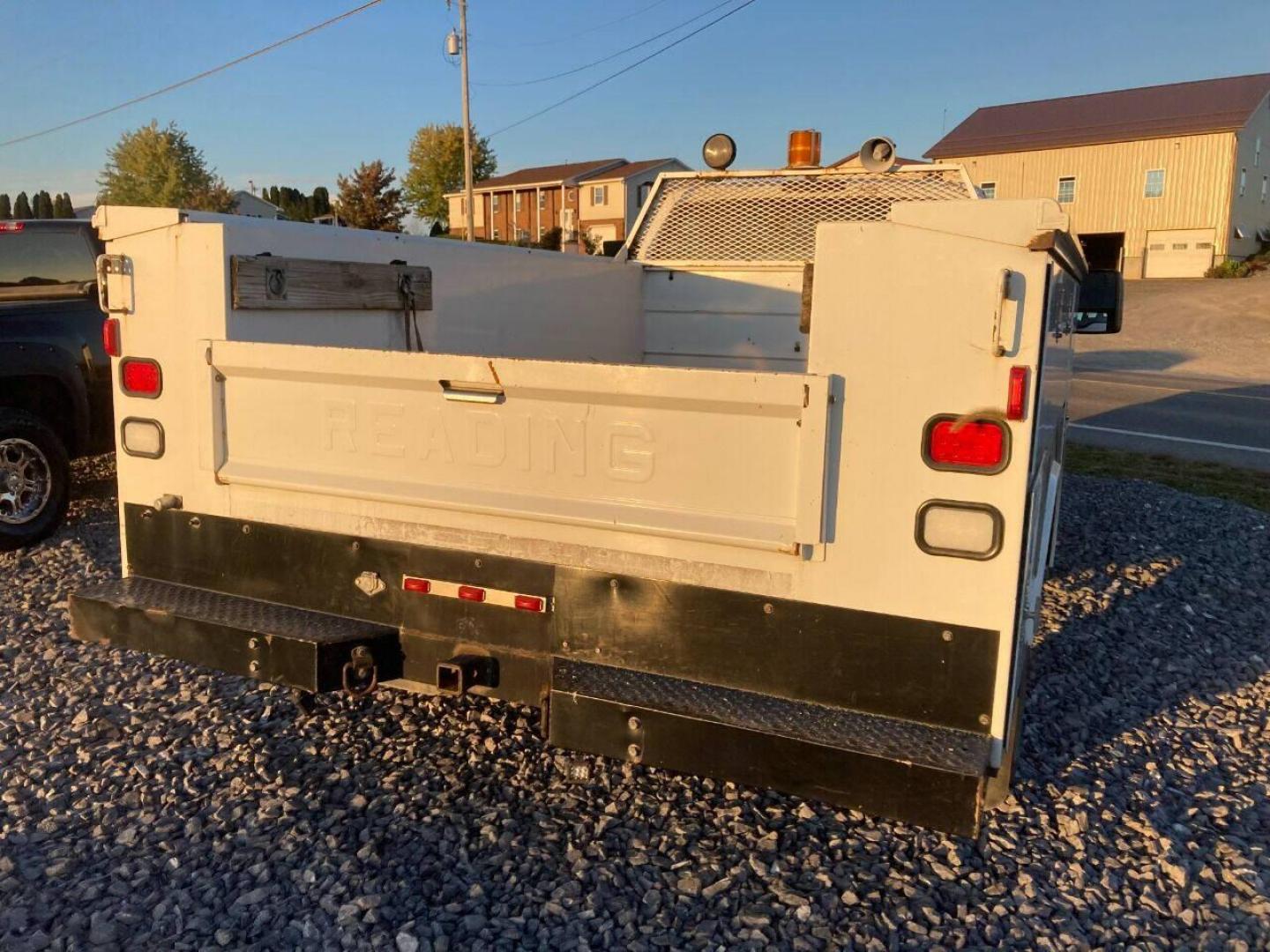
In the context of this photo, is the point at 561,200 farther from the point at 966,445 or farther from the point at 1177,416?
the point at 966,445

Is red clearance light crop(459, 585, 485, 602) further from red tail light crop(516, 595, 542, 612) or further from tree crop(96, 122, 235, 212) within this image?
tree crop(96, 122, 235, 212)

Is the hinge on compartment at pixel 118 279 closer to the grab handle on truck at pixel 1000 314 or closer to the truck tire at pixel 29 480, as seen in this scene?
the grab handle on truck at pixel 1000 314

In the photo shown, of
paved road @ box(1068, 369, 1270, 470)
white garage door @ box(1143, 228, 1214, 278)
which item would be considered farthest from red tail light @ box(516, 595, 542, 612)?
white garage door @ box(1143, 228, 1214, 278)

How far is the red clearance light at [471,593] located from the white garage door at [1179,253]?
4461 centimetres

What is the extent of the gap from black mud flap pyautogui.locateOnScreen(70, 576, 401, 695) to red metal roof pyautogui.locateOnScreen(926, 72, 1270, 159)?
150 ft

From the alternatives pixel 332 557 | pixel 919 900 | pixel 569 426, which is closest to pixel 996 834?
pixel 919 900

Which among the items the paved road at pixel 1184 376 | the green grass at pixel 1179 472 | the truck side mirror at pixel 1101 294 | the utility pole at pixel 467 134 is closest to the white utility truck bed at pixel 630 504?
the truck side mirror at pixel 1101 294

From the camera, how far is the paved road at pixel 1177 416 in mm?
11258

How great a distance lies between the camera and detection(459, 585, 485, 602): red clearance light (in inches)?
122

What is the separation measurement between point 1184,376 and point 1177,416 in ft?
23.9

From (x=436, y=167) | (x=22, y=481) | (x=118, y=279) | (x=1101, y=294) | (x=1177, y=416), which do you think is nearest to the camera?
(x=118, y=279)

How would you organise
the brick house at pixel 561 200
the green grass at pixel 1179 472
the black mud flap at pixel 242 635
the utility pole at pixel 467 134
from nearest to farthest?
1. the black mud flap at pixel 242 635
2. the green grass at pixel 1179 472
3. the utility pole at pixel 467 134
4. the brick house at pixel 561 200

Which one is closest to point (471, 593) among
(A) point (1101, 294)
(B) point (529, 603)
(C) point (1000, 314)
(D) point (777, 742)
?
(B) point (529, 603)

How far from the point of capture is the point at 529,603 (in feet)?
10.0
